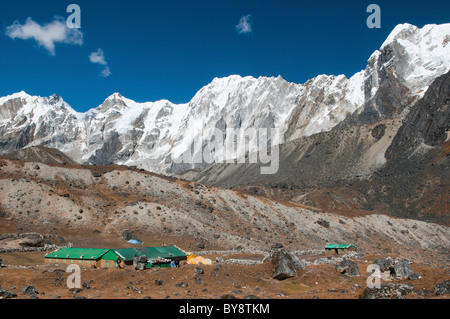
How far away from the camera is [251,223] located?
72875 mm

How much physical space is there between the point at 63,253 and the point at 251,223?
130 ft

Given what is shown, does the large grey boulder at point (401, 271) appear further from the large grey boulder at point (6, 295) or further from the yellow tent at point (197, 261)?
the large grey boulder at point (6, 295)

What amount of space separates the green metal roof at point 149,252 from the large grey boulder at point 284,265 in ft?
43.6

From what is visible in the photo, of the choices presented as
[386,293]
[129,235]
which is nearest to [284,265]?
[386,293]

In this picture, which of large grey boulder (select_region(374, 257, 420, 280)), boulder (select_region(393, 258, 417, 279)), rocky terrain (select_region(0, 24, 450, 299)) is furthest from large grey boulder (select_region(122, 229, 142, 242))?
boulder (select_region(393, 258, 417, 279))

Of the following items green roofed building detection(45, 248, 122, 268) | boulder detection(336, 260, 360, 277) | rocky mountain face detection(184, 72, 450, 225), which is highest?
rocky mountain face detection(184, 72, 450, 225)

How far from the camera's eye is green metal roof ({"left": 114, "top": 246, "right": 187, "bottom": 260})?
3992 centimetres

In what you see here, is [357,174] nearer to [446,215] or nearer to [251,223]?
[446,215]

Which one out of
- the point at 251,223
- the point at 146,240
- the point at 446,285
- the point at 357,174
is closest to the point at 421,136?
the point at 357,174

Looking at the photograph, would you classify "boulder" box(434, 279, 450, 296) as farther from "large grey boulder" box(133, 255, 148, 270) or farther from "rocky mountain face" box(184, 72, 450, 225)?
"rocky mountain face" box(184, 72, 450, 225)

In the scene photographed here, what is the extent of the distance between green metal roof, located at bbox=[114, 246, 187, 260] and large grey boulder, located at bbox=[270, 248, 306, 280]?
13.3m

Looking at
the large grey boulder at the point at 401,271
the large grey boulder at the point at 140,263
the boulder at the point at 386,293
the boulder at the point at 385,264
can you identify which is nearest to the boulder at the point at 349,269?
the large grey boulder at the point at 401,271

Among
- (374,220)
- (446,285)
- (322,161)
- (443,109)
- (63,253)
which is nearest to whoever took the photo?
(446,285)

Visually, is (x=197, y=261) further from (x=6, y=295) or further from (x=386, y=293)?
(x=386, y=293)
